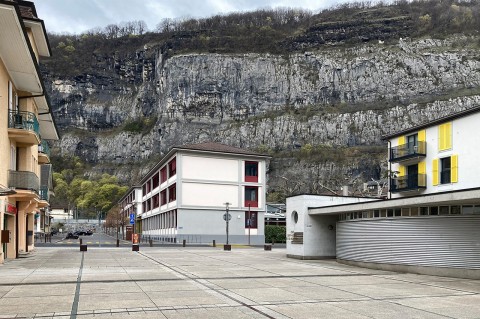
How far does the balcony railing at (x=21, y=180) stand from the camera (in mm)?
26250

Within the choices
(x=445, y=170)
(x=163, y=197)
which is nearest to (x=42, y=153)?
(x=163, y=197)

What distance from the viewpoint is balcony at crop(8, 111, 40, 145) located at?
26344 millimetres

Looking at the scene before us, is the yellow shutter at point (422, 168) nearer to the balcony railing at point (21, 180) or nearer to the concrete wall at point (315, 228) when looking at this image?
the concrete wall at point (315, 228)

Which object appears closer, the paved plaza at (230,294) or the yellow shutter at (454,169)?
the paved plaza at (230,294)

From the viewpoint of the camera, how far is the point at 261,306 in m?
11.8

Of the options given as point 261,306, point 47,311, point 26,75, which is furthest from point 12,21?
point 261,306

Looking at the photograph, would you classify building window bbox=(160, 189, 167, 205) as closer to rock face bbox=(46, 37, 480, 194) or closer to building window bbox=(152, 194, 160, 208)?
building window bbox=(152, 194, 160, 208)

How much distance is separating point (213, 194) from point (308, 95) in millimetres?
111181

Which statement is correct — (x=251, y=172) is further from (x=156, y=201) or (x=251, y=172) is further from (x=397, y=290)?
(x=397, y=290)

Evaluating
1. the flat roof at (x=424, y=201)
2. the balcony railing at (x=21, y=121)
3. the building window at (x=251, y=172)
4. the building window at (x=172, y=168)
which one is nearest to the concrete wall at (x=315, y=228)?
the flat roof at (x=424, y=201)

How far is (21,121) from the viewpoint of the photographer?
Result: 88.4 ft

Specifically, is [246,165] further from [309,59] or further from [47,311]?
[309,59]

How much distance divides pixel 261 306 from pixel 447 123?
30117 millimetres

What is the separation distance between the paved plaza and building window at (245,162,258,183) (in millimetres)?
39454
